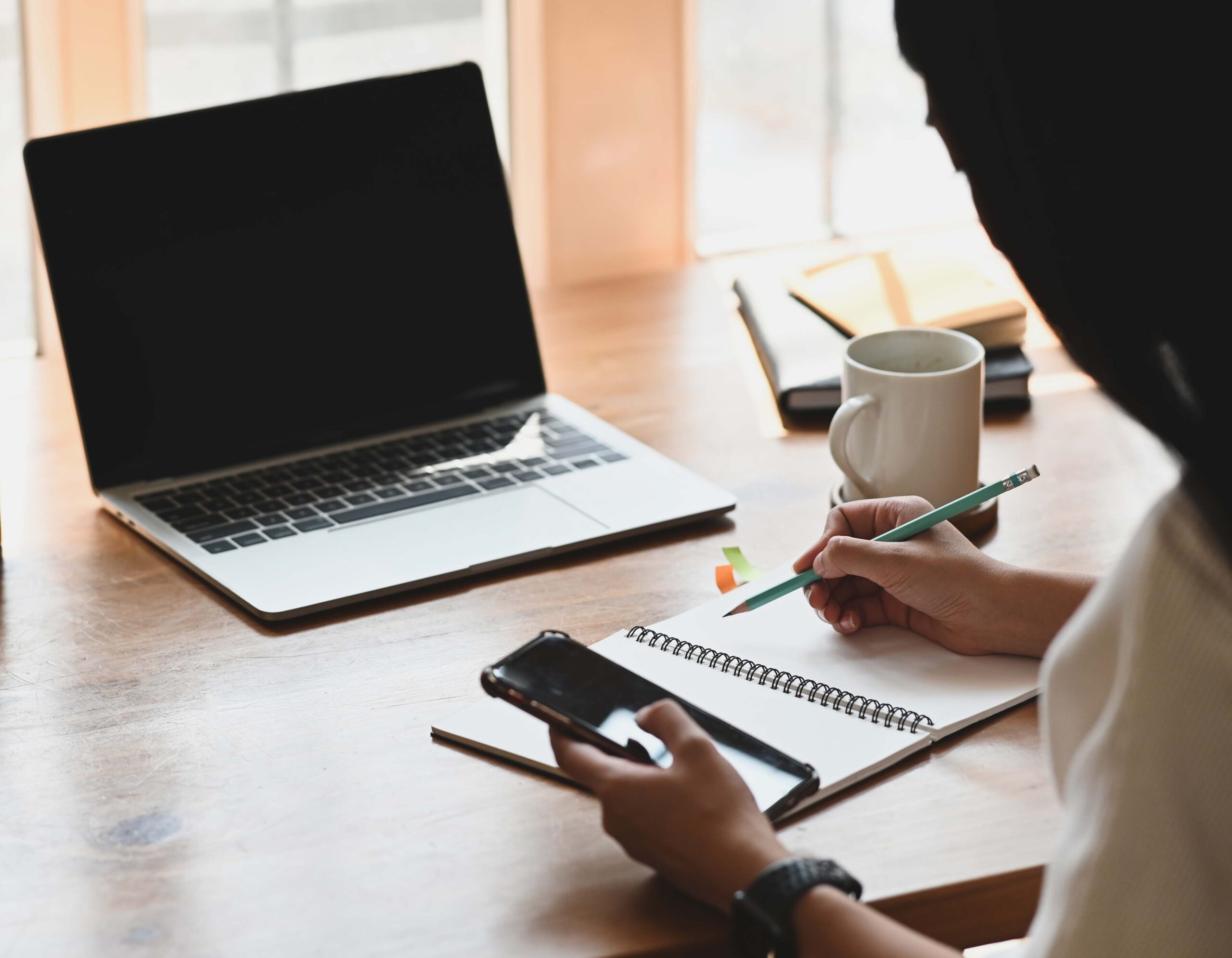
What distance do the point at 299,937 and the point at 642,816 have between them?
170 mm

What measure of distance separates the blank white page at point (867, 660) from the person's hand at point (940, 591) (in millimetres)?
10

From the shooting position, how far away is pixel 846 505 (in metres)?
1.00

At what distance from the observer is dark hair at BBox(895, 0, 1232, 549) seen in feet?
1.73

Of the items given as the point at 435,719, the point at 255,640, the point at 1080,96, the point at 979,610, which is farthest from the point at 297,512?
the point at 1080,96

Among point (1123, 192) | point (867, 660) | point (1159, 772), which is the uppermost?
point (1123, 192)

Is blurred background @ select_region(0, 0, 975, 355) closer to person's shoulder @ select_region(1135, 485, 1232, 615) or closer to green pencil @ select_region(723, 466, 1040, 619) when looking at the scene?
green pencil @ select_region(723, 466, 1040, 619)

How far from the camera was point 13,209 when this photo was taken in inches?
99.2

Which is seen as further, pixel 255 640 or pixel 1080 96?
pixel 255 640

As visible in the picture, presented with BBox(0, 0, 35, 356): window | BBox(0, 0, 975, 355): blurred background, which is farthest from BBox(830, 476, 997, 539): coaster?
BBox(0, 0, 35, 356): window

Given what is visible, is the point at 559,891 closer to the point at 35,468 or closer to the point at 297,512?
the point at 297,512

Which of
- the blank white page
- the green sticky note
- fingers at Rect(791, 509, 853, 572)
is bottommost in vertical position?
the blank white page

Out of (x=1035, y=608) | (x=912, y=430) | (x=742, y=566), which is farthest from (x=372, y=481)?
(x=1035, y=608)

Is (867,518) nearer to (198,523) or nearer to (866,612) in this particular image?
(866,612)

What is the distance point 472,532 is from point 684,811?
42 centimetres
